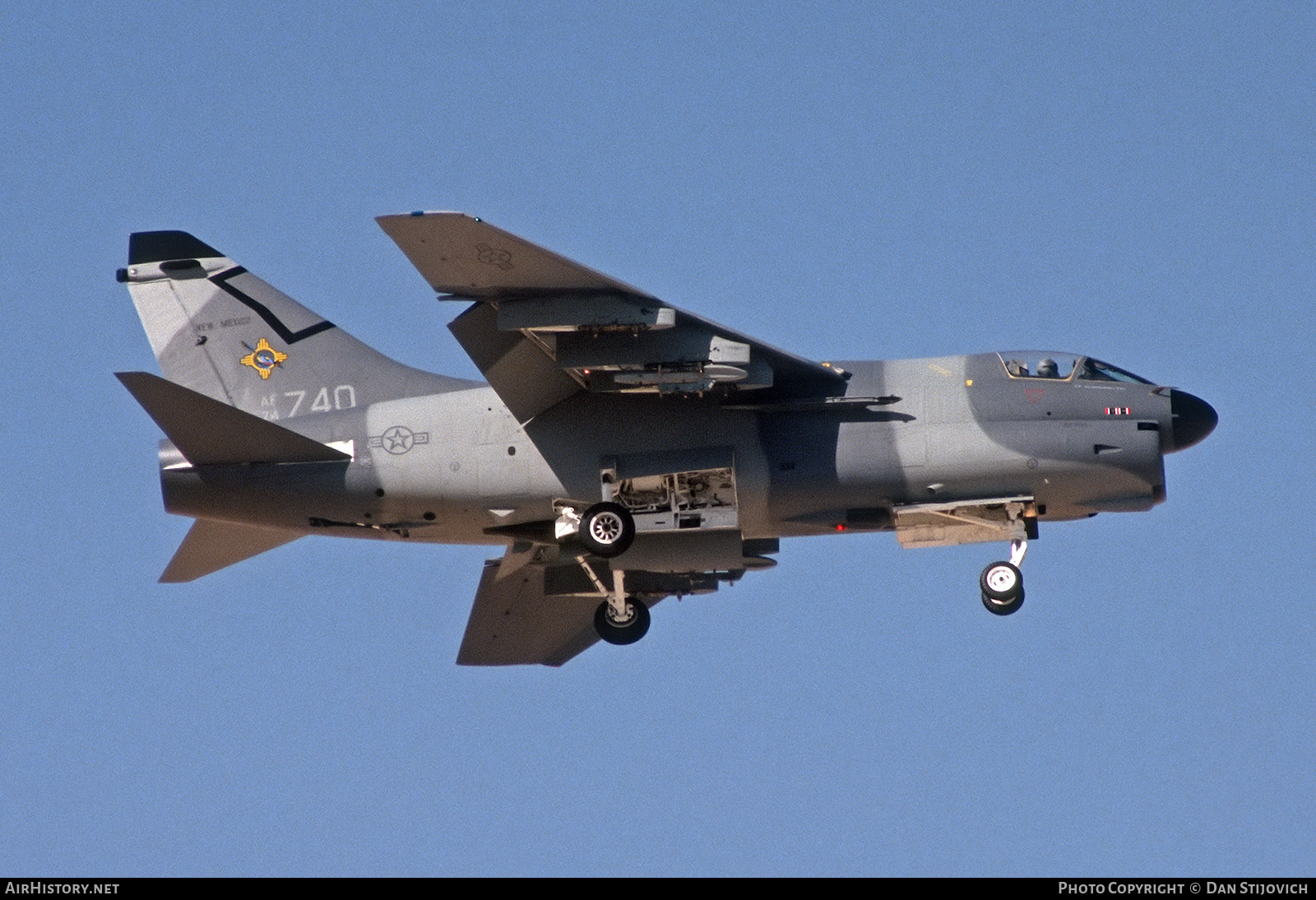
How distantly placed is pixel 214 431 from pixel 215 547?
8.98ft

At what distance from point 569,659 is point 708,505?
5.62 meters

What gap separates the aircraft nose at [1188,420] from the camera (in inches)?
1083

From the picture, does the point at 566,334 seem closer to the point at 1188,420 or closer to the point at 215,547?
the point at 215,547

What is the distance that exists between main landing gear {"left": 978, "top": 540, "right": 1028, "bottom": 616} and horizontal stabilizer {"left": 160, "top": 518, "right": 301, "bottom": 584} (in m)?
9.42

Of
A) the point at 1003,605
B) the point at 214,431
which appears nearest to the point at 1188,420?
the point at 1003,605

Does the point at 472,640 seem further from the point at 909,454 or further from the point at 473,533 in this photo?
the point at 909,454

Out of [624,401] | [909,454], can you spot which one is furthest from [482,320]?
[909,454]

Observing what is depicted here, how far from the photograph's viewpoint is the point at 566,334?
26172mm

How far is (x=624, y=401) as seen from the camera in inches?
1083

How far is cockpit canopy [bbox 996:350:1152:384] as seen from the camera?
27531 mm

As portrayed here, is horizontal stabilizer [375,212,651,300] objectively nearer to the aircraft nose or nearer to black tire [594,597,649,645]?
black tire [594,597,649,645]

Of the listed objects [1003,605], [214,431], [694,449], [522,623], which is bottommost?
[522,623]
